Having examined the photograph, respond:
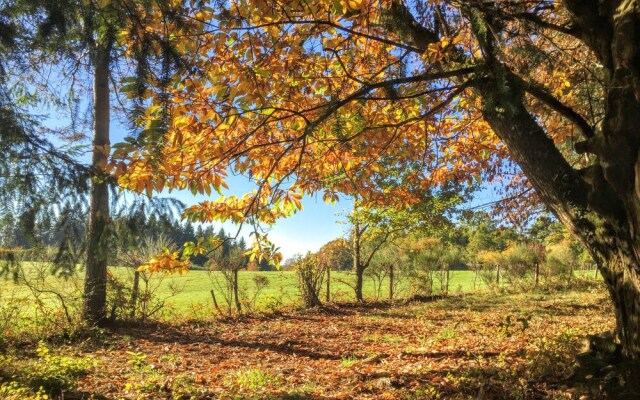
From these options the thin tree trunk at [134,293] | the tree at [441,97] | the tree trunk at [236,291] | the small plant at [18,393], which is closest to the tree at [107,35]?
the tree at [441,97]

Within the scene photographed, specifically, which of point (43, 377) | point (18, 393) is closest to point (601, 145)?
point (18, 393)

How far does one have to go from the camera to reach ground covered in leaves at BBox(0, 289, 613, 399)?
3.68 meters

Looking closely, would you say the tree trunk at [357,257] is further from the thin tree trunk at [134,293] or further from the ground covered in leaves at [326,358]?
the thin tree trunk at [134,293]

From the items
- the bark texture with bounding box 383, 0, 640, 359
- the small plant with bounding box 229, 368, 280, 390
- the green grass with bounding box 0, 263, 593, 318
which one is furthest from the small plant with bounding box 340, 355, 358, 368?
the bark texture with bounding box 383, 0, 640, 359

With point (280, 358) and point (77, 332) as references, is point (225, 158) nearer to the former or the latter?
point (280, 358)

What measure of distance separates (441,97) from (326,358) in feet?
12.4

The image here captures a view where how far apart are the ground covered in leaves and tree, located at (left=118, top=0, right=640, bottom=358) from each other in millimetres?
1172

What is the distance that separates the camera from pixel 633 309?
2822 millimetres

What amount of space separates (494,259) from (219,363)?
1427 cm

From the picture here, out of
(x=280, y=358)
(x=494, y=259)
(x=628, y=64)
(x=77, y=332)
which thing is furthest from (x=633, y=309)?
(x=494, y=259)

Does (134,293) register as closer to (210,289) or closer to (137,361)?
(210,289)

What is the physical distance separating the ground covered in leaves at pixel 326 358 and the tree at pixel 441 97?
1.17m

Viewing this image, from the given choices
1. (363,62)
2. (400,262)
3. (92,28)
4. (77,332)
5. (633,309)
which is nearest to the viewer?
(633,309)

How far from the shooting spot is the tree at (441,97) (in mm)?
2793
